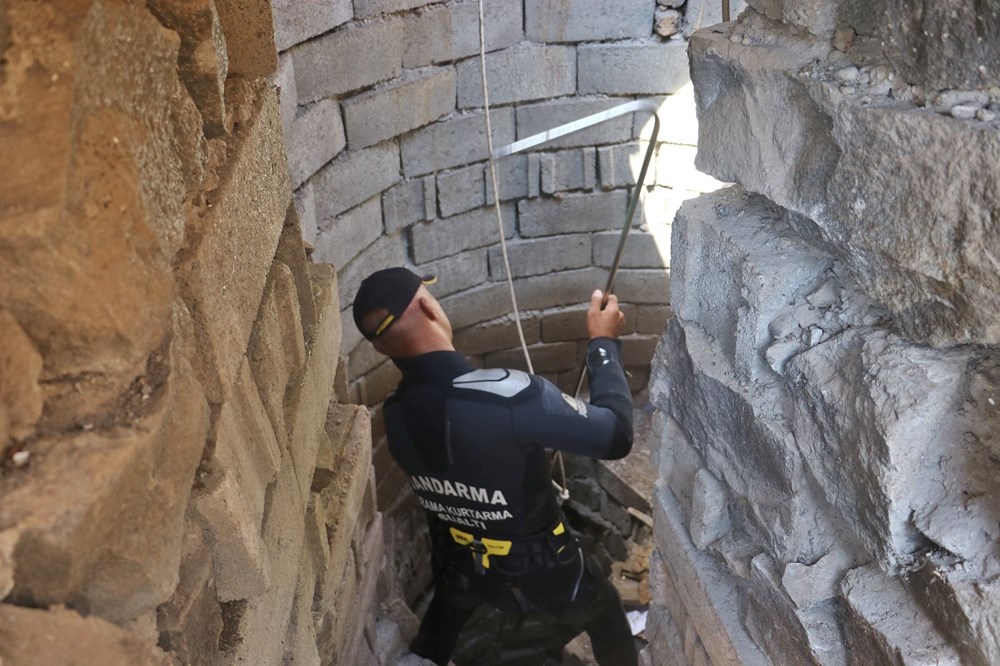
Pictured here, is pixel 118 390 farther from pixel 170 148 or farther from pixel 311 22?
pixel 311 22

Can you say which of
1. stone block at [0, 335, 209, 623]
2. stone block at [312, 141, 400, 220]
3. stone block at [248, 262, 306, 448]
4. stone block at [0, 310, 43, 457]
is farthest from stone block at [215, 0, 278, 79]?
stone block at [312, 141, 400, 220]

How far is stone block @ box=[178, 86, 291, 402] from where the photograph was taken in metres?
1.22

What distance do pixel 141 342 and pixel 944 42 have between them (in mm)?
1145

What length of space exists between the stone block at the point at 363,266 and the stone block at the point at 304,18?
100cm

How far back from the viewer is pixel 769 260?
159 centimetres

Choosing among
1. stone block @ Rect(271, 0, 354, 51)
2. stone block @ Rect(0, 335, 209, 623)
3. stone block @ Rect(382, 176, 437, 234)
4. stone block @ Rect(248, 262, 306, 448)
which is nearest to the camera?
stone block @ Rect(0, 335, 209, 623)

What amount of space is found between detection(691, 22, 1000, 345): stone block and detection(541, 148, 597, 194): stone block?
111 inches

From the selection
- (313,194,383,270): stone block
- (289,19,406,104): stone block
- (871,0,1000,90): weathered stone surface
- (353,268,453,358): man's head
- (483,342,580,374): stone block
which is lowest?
(483,342,580,374): stone block

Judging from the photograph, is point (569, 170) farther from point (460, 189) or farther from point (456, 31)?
point (456, 31)

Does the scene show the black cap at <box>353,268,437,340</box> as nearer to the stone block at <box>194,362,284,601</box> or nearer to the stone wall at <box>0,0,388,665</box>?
the stone wall at <box>0,0,388,665</box>

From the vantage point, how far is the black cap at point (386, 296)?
3043mm

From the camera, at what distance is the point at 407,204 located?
410 cm

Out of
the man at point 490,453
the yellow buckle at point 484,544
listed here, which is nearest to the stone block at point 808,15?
the man at point 490,453

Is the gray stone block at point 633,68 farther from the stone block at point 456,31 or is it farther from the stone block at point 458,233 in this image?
the stone block at point 458,233
